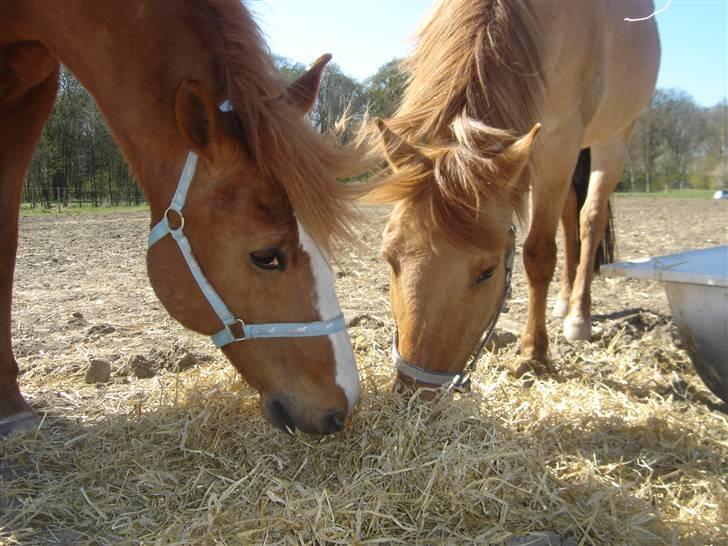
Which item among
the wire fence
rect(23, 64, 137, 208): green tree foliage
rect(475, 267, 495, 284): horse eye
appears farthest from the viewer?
the wire fence

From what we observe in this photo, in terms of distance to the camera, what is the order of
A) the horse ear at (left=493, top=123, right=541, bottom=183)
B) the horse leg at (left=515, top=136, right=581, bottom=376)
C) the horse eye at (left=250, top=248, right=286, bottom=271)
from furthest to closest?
the horse leg at (left=515, top=136, right=581, bottom=376) → the horse ear at (left=493, top=123, right=541, bottom=183) → the horse eye at (left=250, top=248, right=286, bottom=271)

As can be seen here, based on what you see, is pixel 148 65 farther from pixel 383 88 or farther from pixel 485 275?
pixel 383 88

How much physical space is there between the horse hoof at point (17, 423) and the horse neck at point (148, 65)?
129cm

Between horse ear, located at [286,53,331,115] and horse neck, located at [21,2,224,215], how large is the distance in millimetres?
240

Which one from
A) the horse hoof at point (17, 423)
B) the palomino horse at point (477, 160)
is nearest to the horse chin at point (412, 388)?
the palomino horse at point (477, 160)

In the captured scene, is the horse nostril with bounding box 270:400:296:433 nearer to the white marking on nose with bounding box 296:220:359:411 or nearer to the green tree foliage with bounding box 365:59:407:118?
the white marking on nose with bounding box 296:220:359:411

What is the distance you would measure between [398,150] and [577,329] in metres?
2.34

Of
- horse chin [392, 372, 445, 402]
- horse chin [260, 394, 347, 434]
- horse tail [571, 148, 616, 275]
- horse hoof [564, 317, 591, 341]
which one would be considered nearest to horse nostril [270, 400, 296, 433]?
horse chin [260, 394, 347, 434]

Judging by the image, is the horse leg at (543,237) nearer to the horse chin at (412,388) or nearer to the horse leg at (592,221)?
the horse leg at (592,221)

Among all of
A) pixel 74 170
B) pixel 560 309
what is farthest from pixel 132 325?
pixel 74 170

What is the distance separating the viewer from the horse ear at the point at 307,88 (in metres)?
1.80

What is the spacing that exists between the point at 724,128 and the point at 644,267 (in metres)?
33.3

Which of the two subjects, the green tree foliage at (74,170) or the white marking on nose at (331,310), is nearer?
the white marking on nose at (331,310)

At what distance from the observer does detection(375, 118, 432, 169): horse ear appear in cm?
216
